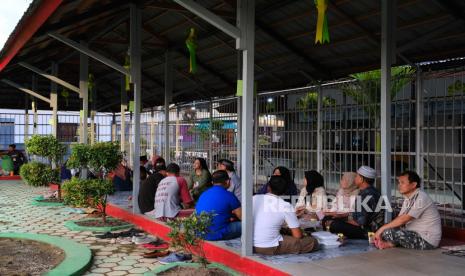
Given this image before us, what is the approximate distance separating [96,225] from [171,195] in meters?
1.63

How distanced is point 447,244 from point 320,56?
5.05 metres

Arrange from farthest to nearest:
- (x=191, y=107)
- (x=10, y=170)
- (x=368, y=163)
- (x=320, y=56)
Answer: (x=10, y=170), (x=191, y=107), (x=320, y=56), (x=368, y=163)

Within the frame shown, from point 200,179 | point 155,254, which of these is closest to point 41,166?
point 200,179

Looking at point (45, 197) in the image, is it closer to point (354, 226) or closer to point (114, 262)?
point (114, 262)

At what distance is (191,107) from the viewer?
1511 cm

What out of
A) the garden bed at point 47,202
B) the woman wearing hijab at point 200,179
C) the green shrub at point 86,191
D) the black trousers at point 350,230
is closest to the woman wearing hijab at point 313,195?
the black trousers at point 350,230

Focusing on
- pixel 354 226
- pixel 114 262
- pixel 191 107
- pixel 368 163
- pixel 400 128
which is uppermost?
pixel 191 107

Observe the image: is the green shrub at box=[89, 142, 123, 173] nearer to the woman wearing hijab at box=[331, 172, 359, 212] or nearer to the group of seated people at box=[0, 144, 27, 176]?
the woman wearing hijab at box=[331, 172, 359, 212]

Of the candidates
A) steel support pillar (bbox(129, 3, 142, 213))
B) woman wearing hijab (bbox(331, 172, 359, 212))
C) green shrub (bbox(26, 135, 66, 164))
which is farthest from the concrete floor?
green shrub (bbox(26, 135, 66, 164))

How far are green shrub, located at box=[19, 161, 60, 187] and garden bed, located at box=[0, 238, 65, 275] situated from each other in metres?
3.82

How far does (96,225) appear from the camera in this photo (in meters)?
7.86

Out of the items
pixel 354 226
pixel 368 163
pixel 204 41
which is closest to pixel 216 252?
pixel 354 226


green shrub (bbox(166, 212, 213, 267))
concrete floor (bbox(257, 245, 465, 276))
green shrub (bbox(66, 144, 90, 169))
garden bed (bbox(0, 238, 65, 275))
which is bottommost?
garden bed (bbox(0, 238, 65, 275))

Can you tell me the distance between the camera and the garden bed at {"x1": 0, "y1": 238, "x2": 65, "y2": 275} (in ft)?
16.9
